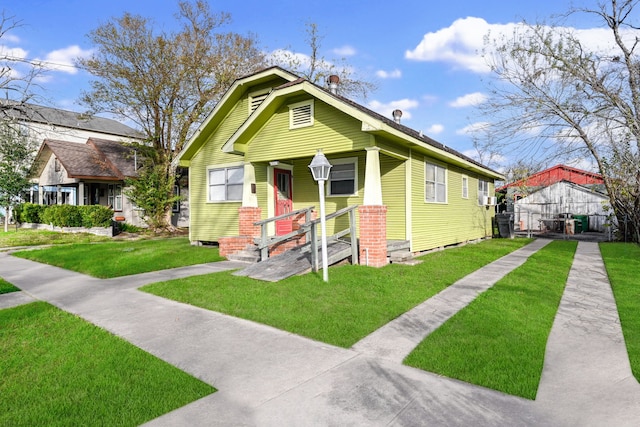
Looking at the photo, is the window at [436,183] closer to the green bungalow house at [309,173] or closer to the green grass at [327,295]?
the green bungalow house at [309,173]

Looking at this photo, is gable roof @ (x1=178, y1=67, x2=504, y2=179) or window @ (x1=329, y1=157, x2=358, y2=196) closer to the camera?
gable roof @ (x1=178, y1=67, x2=504, y2=179)

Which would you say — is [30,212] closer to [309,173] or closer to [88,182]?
[88,182]

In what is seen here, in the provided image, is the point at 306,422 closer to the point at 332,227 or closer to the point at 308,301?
the point at 308,301

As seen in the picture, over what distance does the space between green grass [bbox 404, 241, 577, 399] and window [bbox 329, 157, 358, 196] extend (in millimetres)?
5378

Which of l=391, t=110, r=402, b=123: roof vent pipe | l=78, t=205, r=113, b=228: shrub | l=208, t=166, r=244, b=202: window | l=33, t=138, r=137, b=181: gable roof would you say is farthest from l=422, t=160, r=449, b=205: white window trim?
l=33, t=138, r=137, b=181: gable roof

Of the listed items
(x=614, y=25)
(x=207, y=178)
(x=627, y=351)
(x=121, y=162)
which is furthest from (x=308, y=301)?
(x=121, y=162)

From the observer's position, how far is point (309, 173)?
12016 millimetres

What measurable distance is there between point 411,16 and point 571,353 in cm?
1085

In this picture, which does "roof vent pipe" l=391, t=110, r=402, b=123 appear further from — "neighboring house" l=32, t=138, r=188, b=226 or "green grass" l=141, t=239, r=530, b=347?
"neighboring house" l=32, t=138, r=188, b=226

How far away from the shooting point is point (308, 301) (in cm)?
586

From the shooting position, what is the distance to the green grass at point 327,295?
15.8ft

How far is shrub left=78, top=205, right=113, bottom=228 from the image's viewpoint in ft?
62.6

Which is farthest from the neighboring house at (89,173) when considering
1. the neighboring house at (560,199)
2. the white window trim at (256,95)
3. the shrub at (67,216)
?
the neighboring house at (560,199)

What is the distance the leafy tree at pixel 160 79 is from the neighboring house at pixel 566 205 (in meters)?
21.5
